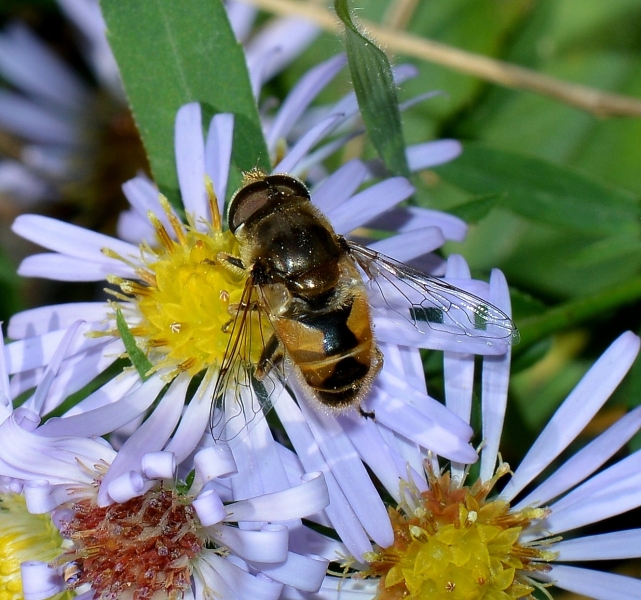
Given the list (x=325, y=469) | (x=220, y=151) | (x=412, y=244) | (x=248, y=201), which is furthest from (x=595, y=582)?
(x=220, y=151)

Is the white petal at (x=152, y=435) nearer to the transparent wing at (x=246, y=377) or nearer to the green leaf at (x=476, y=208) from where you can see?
the transparent wing at (x=246, y=377)

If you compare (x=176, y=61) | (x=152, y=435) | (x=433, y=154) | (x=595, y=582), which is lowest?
(x=595, y=582)

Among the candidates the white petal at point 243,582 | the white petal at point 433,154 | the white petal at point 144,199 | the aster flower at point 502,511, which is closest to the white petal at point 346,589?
the aster flower at point 502,511

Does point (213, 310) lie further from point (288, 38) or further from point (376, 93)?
point (288, 38)

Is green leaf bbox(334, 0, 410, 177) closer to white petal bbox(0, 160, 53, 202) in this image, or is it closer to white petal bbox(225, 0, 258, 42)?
white petal bbox(225, 0, 258, 42)

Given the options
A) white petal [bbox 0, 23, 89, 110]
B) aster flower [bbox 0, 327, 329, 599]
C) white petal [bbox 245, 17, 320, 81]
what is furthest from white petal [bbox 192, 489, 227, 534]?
white petal [bbox 0, 23, 89, 110]

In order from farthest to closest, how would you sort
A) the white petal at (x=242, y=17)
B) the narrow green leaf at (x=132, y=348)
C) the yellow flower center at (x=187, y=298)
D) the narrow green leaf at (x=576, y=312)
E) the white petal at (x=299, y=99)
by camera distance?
the white petal at (x=242, y=17), the white petal at (x=299, y=99), the narrow green leaf at (x=576, y=312), the yellow flower center at (x=187, y=298), the narrow green leaf at (x=132, y=348)
